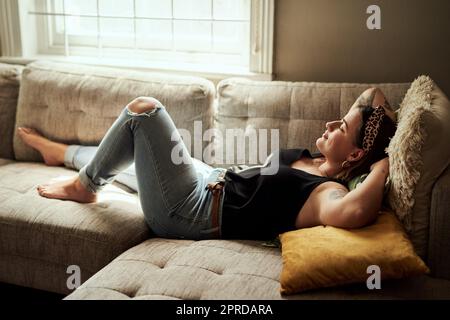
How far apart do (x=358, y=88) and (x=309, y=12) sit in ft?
1.69

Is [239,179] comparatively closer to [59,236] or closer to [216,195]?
[216,195]

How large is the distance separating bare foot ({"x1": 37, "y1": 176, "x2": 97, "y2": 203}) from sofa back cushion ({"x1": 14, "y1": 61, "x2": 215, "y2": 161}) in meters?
0.42

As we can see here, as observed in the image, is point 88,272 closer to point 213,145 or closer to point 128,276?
point 128,276

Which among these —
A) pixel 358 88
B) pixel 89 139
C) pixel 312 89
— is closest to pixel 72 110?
pixel 89 139

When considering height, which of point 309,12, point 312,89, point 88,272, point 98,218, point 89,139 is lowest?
point 88,272

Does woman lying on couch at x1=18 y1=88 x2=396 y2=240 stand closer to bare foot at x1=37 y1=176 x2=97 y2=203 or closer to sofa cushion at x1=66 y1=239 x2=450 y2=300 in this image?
bare foot at x1=37 y1=176 x2=97 y2=203

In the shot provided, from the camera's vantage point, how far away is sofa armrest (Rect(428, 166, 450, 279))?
5.74 ft

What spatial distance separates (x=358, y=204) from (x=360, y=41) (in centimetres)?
115

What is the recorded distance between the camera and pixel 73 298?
1648 millimetres

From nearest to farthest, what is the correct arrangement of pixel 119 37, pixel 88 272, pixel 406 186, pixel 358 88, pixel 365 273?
pixel 365 273, pixel 406 186, pixel 88 272, pixel 358 88, pixel 119 37

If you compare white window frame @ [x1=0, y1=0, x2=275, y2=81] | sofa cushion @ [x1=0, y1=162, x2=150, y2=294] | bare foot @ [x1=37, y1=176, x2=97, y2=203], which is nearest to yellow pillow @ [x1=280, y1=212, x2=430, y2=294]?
sofa cushion @ [x1=0, y1=162, x2=150, y2=294]

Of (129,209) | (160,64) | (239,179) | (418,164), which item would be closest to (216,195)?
(239,179)

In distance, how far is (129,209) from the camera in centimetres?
224

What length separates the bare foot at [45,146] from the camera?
270 centimetres
